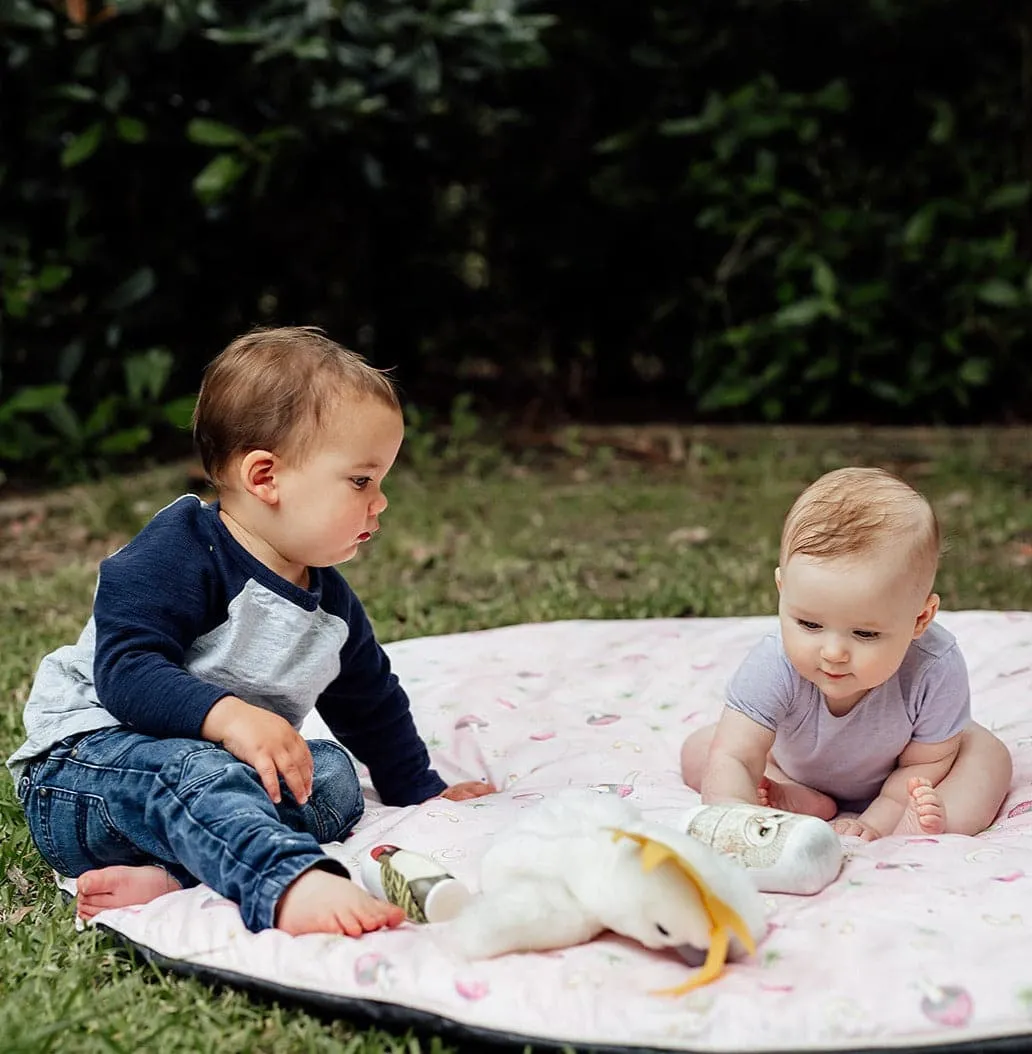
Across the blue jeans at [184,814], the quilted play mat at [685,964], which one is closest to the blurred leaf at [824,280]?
the quilted play mat at [685,964]

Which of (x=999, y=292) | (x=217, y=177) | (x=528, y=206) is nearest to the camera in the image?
(x=217, y=177)

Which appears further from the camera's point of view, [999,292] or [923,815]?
[999,292]

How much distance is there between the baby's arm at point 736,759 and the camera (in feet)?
7.72

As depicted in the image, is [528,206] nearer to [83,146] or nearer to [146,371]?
[146,371]

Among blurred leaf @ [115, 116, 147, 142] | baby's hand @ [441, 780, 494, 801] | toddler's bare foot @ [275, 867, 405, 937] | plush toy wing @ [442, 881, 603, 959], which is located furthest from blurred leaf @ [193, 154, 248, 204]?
plush toy wing @ [442, 881, 603, 959]

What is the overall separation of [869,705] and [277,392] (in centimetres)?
108

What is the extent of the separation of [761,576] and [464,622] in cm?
96

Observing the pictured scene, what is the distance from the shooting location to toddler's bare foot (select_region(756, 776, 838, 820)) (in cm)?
247

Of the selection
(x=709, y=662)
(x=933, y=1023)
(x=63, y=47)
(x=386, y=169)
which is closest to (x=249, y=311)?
(x=386, y=169)

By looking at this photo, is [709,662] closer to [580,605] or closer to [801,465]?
[580,605]

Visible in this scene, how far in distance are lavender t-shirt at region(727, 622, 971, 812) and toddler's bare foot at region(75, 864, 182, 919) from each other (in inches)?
38.6

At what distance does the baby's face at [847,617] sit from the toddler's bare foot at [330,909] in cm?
75

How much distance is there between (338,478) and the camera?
2.23m

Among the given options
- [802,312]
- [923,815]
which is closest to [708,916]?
[923,815]
